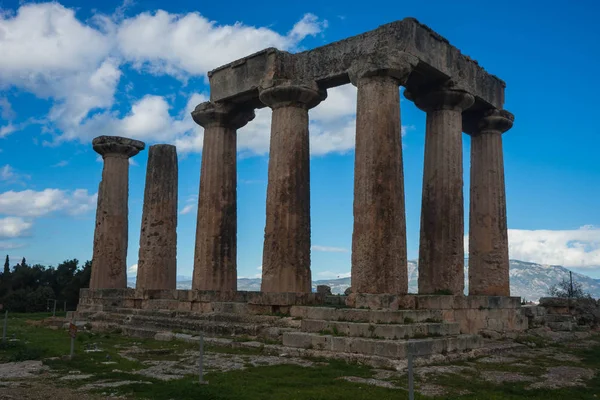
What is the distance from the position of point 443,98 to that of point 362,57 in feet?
11.8

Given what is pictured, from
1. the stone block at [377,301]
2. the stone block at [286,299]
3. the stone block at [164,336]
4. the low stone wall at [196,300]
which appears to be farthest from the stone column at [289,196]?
the stone block at [377,301]

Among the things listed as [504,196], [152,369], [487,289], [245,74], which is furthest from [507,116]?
[152,369]

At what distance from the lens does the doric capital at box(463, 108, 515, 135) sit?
22188mm

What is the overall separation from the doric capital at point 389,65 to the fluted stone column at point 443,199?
9.03ft

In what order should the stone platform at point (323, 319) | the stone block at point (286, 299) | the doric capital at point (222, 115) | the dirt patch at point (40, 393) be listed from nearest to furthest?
the dirt patch at point (40, 393)
the stone platform at point (323, 319)
the stone block at point (286, 299)
the doric capital at point (222, 115)

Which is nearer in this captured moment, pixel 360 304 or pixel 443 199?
pixel 360 304

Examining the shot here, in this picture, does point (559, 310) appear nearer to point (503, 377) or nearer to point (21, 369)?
point (503, 377)

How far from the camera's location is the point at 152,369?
509 inches

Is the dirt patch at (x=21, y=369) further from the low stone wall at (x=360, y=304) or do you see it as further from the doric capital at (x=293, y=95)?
the doric capital at (x=293, y=95)

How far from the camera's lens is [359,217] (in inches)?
652

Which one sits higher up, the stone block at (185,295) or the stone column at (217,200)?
the stone column at (217,200)

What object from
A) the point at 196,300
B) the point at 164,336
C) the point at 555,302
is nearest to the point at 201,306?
the point at 196,300

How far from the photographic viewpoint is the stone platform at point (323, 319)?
14.1m

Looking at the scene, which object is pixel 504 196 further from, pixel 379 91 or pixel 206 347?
pixel 206 347
